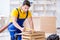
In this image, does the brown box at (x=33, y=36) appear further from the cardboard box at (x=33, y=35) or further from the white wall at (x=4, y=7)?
the white wall at (x=4, y=7)

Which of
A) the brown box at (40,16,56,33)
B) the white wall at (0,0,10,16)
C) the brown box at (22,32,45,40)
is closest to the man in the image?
the brown box at (22,32,45,40)

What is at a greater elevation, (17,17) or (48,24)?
(17,17)

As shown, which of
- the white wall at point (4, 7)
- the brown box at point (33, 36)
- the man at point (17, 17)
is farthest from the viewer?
the white wall at point (4, 7)

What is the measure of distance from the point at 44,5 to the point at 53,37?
4160 mm

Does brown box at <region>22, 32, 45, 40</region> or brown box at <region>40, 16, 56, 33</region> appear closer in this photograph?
brown box at <region>22, 32, 45, 40</region>

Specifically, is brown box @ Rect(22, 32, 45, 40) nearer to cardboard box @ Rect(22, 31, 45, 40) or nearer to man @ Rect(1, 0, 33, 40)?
cardboard box @ Rect(22, 31, 45, 40)

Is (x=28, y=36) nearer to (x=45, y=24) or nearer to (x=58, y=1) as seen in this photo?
(x=45, y=24)

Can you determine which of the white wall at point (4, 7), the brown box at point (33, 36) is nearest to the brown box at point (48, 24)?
the white wall at point (4, 7)

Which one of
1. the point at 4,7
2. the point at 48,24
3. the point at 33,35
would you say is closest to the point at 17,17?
the point at 33,35

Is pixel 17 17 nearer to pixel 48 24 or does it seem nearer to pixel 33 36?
pixel 33 36

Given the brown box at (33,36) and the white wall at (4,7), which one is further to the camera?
the white wall at (4,7)

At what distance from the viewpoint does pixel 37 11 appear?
7.29 metres

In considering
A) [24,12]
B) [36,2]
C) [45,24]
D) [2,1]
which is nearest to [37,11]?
[36,2]

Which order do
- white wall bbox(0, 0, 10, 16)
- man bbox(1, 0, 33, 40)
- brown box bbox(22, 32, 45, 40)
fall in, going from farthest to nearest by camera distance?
white wall bbox(0, 0, 10, 16), man bbox(1, 0, 33, 40), brown box bbox(22, 32, 45, 40)
